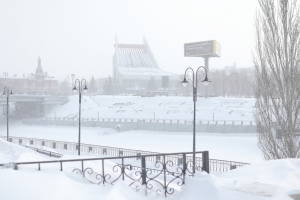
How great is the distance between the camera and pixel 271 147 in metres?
12.3

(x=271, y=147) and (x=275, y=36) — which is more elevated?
(x=275, y=36)

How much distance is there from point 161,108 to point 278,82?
154ft

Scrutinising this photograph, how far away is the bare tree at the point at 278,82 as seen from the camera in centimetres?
1183

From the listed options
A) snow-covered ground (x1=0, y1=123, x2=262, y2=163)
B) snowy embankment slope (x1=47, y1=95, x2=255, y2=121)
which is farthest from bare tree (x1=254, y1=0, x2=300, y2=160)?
snowy embankment slope (x1=47, y1=95, x2=255, y2=121)

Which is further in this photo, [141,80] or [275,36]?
[141,80]

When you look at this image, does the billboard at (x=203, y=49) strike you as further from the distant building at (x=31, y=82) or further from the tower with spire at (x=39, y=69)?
the tower with spire at (x=39, y=69)

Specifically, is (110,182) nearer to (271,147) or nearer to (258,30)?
(271,147)

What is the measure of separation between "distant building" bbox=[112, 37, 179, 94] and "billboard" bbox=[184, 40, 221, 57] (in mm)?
43072

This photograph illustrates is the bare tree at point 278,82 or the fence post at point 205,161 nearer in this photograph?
the fence post at point 205,161

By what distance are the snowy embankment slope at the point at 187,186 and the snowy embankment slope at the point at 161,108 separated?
1583 inches

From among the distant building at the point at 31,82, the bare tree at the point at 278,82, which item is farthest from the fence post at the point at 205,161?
the distant building at the point at 31,82

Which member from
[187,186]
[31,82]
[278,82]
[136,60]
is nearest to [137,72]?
[136,60]

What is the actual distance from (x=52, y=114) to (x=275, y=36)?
58297mm

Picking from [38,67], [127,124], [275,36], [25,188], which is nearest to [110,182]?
[25,188]
